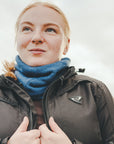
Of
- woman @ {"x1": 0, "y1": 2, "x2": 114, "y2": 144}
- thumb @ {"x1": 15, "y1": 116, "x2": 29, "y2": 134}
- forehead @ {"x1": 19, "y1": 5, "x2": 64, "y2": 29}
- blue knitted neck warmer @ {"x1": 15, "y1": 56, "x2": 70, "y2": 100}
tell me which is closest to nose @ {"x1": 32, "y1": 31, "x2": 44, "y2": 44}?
woman @ {"x1": 0, "y1": 2, "x2": 114, "y2": 144}

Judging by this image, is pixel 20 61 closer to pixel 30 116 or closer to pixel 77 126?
pixel 30 116

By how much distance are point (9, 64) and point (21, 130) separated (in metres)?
0.95

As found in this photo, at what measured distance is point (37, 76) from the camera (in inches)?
73.1

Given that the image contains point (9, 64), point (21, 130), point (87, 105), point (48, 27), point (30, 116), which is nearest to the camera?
point (21, 130)

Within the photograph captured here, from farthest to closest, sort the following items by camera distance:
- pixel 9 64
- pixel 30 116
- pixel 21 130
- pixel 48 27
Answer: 1. pixel 9 64
2. pixel 48 27
3. pixel 30 116
4. pixel 21 130

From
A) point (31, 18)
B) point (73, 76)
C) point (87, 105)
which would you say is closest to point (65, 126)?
point (87, 105)

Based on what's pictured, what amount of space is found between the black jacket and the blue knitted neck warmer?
0.27 ft

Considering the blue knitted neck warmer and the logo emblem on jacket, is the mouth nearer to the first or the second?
the blue knitted neck warmer

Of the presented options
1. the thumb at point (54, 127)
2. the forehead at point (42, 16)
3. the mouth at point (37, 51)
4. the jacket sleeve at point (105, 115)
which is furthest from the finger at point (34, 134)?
the forehead at point (42, 16)

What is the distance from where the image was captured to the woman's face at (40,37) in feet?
6.06

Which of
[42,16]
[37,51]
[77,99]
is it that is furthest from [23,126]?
[42,16]

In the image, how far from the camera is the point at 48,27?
6.33 ft

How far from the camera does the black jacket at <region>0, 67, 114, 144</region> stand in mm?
1569

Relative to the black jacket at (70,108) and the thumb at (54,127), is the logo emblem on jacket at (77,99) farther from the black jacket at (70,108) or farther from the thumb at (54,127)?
the thumb at (54,127)
